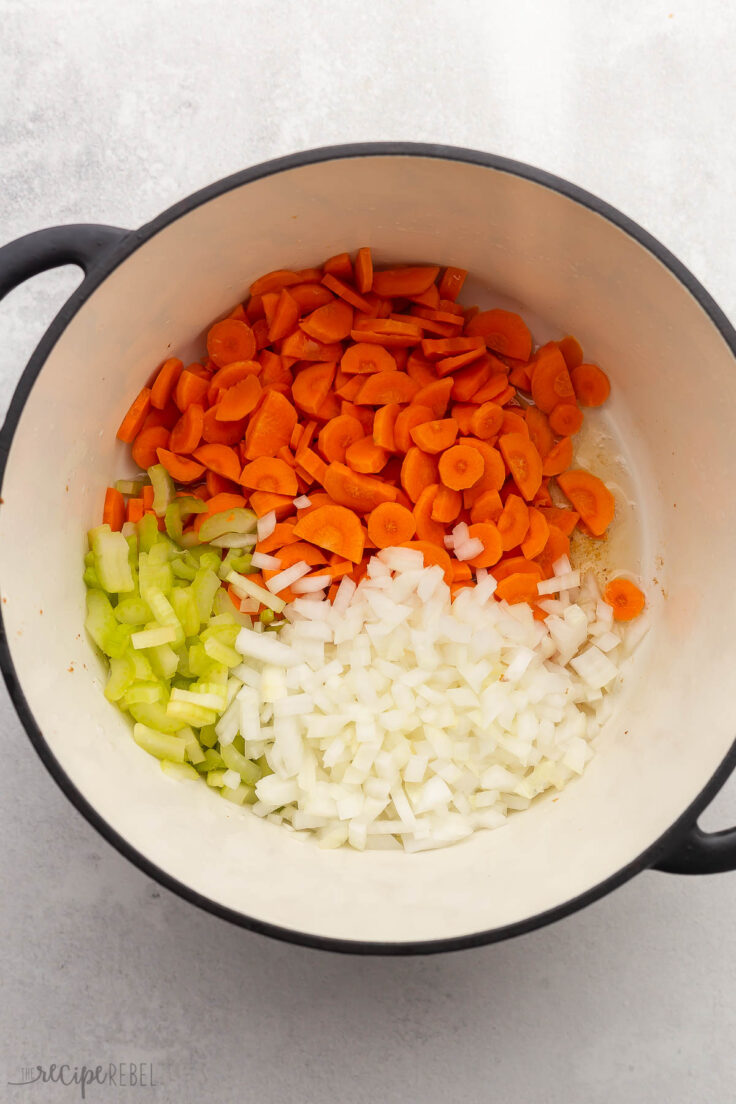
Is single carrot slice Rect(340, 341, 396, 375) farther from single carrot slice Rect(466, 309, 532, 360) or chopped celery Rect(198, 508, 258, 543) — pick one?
chopped celery Rect(198, 508, 258, 543)

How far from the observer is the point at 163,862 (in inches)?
53.4

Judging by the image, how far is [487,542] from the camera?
1.62 meters

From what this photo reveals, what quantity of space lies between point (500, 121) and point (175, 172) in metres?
0.67

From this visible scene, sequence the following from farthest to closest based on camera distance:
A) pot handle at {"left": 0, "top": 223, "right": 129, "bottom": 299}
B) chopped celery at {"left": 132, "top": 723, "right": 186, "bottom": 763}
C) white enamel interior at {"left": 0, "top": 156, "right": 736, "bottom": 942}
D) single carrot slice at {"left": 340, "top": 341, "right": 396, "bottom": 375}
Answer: single carrot slice at {"left": 340, "top": 341, "right": 396, "bottom": 375}, chopped celery at {"left": 132, "top": 723, "right": 186, "bottom": 763}, white enamel interior at {"left": 0, "top": 156, "right": 736, "bottom": 942}, pot handle at {"left": 0, "top": 223, "right": 129, "bottom": 299}

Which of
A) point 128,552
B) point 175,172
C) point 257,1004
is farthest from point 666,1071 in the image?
point 175,172

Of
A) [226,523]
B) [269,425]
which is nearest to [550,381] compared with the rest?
[269,425]

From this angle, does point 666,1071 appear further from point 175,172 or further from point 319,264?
point 175,172

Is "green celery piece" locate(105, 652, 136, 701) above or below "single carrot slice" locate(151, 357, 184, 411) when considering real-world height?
below

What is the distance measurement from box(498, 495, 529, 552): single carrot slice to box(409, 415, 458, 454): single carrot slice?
16 cm

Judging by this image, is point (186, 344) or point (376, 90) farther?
point (376, 90)

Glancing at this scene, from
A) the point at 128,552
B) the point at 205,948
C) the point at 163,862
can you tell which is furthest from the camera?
the point at 205,948

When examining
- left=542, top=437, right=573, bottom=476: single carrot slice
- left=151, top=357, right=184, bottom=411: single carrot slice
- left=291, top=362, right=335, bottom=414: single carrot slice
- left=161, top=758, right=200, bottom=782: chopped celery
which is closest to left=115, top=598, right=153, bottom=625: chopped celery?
left=161, top=758, right=200, bottom=782: chopped celery

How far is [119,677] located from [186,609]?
168 mm

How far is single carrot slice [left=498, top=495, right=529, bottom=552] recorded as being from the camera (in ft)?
5.32
